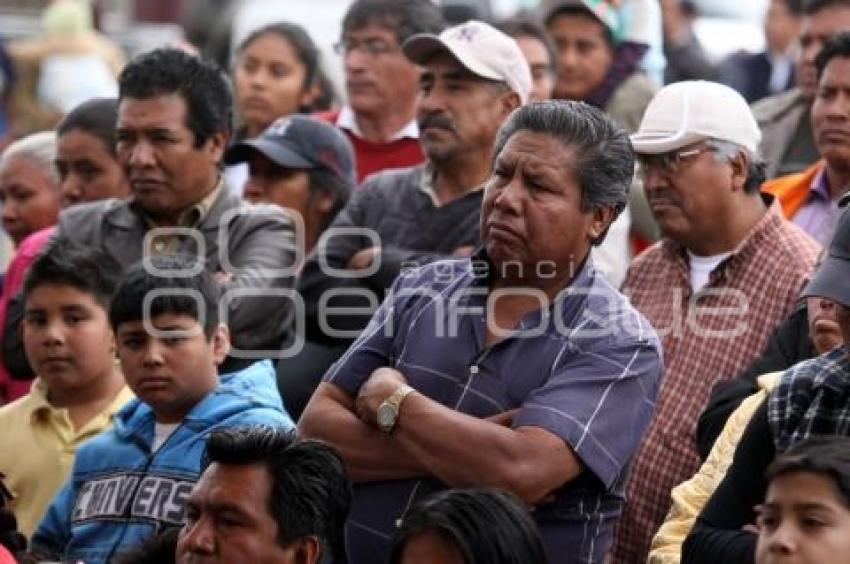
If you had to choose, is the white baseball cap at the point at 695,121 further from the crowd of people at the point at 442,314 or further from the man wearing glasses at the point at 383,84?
the man wearing glasses at the point at 383,84

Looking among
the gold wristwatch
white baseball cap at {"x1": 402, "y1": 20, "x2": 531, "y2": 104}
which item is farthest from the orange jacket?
the gold wristwatch

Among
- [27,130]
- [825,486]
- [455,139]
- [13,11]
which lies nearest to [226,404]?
[455,139]

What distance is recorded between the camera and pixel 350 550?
634cm

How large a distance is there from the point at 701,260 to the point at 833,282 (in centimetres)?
207

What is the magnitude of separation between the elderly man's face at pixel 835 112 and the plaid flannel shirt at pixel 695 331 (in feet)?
1.66

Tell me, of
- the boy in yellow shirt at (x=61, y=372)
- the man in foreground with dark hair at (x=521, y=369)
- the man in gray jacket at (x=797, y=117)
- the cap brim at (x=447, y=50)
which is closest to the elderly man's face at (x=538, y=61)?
the man in gray jacket at (x=797, y=117)

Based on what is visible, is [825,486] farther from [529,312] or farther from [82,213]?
[82,213]

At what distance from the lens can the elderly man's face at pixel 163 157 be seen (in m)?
8.27

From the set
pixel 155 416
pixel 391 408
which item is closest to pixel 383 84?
pixel 155 416

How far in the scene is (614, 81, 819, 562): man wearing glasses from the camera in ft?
23.6

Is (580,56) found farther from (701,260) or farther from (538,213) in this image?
(538,213)

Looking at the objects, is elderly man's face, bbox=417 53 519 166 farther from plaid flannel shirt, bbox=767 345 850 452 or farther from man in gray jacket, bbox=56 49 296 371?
plaid flannel shirt, bbox=767 345 850 452

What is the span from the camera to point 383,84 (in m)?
9.65

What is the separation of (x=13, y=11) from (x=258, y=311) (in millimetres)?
12733
